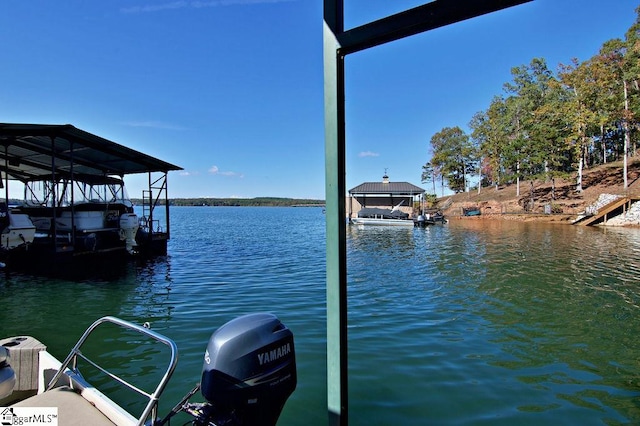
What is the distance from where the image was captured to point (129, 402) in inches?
148

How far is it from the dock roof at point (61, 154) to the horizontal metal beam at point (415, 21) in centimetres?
1234

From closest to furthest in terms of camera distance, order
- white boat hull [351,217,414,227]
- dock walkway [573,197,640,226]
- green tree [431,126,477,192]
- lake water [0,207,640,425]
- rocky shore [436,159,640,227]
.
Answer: lake water [0,207,640,425] < dock walkway [573,197,640,226] < rocky shore [436,159,640,227] < white boat hull [351,217,414,227] < green tree [431,126,477,192]

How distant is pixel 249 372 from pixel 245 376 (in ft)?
0.10

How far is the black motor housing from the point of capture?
6.77 ft

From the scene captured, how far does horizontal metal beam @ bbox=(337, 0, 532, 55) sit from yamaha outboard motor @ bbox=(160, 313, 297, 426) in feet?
5.79

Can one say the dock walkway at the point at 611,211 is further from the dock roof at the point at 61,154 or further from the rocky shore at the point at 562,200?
the dock roof at the point at 61,154

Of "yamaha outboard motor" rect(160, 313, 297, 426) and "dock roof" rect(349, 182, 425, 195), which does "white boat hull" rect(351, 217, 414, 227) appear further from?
"yamaha outboard motor" rect(160, 313, 297, 426)

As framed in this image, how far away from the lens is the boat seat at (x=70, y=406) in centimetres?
246

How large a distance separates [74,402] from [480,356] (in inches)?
182

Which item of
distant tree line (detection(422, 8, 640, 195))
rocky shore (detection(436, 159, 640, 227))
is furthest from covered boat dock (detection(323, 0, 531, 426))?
distant tree line (detection(422, 8, 640, 195))

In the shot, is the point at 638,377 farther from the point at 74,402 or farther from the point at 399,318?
the point at 74,402

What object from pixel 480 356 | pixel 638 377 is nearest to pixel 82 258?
pixel 480 356

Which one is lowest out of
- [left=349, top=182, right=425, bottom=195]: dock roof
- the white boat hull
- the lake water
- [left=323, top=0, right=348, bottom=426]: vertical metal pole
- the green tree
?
the lake water

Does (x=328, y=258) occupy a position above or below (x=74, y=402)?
above
